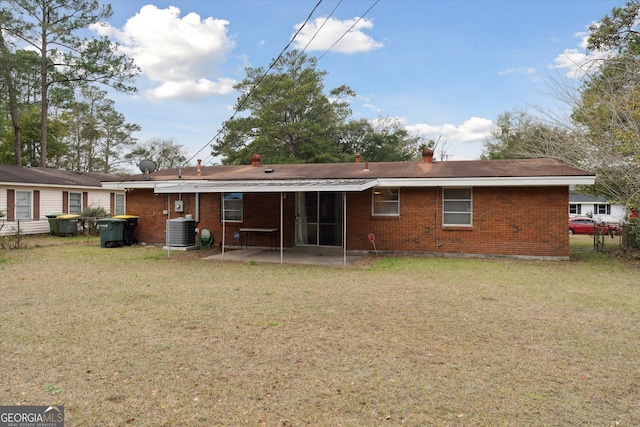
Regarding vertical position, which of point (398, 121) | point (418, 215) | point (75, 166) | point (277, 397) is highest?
point (398, 121)

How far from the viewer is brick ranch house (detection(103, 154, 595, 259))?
1159 cm

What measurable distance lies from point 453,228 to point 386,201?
7.74 feet

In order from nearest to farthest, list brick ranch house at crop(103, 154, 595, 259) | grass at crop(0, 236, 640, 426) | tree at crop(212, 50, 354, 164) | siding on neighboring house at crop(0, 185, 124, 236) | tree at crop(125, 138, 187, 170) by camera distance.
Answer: grass at crop(0, 236, 640, 426) < brick ranch house at crop(103, 154, 595, 259) < siding on neighboring house at crop(0, 185, 124, 236) < tree at crop(212, 50, 354, 164) < tree at crop(125, 138, 187, 170)

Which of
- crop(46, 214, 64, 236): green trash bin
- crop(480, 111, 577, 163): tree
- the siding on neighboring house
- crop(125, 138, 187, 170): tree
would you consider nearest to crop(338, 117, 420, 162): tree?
crop(480, 111, 577, 163): tree

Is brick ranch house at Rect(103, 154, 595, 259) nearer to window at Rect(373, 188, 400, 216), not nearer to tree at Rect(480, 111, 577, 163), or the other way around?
window at Rect(373, 188, 400, 216)

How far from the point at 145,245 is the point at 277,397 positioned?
1388 cm

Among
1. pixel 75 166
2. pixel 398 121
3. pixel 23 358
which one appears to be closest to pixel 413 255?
pixel 23 358

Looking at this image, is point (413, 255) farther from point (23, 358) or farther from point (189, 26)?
point (189, 26)

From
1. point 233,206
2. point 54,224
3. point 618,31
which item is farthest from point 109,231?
point 618,31

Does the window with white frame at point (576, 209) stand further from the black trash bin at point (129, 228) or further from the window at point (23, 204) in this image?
the window at point (23, 204)

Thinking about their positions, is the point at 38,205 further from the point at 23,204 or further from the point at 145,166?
the point at 145,166

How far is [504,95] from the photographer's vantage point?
1811cm

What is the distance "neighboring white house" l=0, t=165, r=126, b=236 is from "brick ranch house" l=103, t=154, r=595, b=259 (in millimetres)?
6604

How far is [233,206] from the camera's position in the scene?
14766 mm
